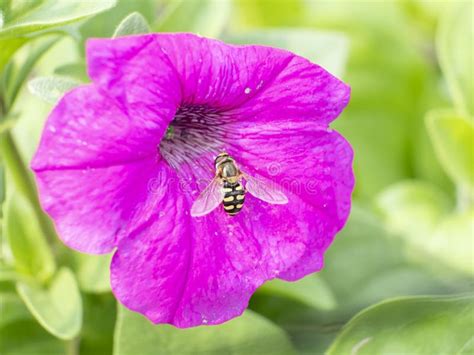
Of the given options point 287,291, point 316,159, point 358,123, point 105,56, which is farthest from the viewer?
point 358,123

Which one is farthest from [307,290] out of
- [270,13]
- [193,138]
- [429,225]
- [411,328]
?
[270,13]

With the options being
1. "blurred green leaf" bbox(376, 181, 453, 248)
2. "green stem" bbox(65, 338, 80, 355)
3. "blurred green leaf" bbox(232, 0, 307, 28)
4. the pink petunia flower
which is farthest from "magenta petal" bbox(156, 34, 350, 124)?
"blurred green leaf" bbox(232, 0, 307, 28)

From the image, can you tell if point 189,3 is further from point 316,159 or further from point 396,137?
point 396,137

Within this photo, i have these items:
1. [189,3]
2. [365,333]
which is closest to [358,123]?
[189,3]

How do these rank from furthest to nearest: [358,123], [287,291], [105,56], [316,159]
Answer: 1. [358,123]
2. [287,291]
3. [316,159]
4. [105,56]

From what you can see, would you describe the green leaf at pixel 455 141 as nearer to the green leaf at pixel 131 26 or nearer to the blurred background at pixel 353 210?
the blurred background at pixel 353 210

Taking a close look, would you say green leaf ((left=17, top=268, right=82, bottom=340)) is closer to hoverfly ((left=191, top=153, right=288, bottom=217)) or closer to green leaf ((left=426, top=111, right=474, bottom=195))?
hoverfly ((left=191, top=153, right=288, bottom=217))

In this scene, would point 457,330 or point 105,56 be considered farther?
point 457,330

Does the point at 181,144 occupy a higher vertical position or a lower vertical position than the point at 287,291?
higher
